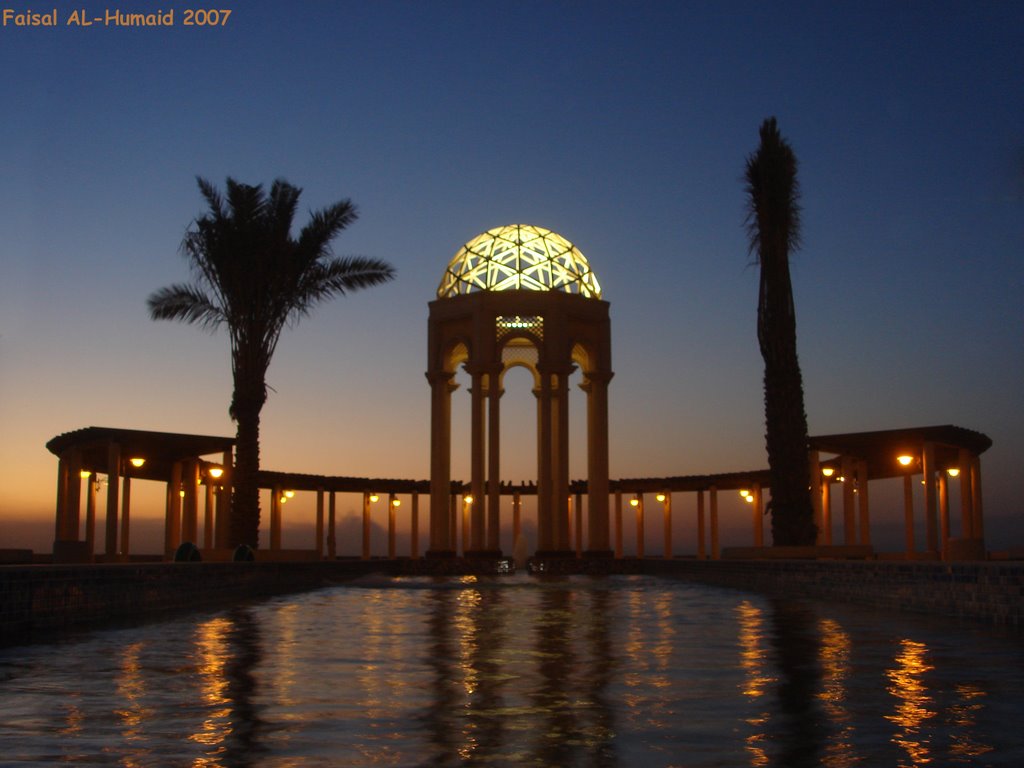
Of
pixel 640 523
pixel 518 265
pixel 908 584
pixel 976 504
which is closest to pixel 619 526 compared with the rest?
pixel 640 523

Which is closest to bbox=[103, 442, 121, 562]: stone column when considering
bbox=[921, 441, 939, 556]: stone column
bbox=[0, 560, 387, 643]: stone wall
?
bbox=[0, 560, 387, 643]: stone wall

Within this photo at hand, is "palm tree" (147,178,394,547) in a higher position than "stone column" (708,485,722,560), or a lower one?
higher

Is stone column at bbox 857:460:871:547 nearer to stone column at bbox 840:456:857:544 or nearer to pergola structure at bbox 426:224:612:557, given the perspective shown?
stone column at bbox 840:456:857:544

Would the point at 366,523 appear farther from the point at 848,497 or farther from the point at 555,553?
the point at 848,497

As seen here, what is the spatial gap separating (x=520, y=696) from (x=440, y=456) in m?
33.0

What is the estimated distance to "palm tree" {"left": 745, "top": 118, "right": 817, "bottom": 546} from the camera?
22.5 m

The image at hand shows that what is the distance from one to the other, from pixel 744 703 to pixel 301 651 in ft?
12.0

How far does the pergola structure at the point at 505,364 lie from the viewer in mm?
37062

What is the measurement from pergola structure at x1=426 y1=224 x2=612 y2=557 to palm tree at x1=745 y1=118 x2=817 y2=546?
13.8 m

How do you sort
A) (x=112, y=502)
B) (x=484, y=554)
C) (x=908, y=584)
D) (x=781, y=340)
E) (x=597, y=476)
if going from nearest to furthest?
(x=908, y=584) → (x=781, y=340) → (x=112, y=502) → (x=484, y=554) → (x=597, y=476)

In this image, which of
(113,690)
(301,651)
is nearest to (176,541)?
(301,651)

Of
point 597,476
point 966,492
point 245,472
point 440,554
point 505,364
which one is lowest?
point 440,554

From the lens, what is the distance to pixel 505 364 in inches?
1571

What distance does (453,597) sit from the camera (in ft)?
55.0
